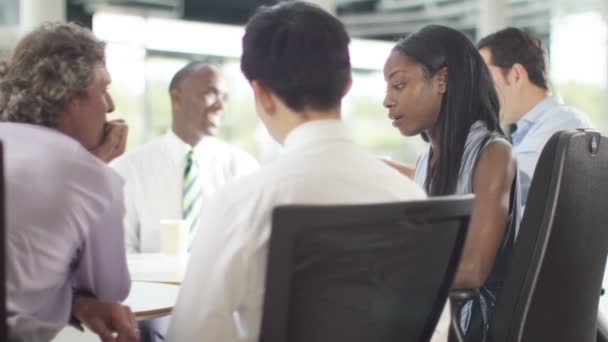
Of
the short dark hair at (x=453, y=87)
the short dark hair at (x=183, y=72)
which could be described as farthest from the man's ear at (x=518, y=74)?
the short dark hair at (x=183, y=72)

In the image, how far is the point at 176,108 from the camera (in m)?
3.43

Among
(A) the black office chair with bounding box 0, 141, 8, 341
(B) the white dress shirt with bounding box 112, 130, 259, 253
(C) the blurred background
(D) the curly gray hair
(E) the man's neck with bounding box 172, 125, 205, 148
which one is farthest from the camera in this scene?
(C) the blurred background

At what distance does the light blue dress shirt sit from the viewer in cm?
314

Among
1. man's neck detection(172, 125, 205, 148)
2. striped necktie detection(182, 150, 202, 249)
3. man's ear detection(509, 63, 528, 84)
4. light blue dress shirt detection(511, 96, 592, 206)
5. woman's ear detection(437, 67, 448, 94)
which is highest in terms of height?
woman's ear detection(437, 67, 448, 94)

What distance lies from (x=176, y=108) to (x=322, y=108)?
218 centimetres

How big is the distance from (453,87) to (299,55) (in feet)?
2.99

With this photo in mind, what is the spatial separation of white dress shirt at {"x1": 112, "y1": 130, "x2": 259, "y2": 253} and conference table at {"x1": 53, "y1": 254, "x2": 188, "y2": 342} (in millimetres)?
592

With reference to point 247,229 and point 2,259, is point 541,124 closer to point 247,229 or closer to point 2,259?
point 247,229

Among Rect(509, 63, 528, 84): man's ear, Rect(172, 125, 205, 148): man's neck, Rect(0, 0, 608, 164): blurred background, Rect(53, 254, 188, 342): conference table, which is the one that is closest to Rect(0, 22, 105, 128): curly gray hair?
Rect(53, 254, 188, 342): conference table

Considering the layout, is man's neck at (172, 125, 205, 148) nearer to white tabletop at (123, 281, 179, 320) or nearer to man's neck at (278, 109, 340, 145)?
white tabletop at (123, 281, 179, 320)

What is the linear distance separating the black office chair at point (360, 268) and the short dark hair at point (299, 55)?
0.28 m

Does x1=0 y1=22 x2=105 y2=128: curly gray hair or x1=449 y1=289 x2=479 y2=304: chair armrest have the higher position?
x1=0 y1=22 x2=105 y2=128: curly gray hair

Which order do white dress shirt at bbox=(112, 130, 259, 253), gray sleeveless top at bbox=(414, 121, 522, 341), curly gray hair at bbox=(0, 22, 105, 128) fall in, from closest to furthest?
curly gray hair at bbox=(0, 22, 105, 128), gray sleeveless top at bbox=(414, 121, 522, 341), white dress shirt at bbox=(112, 130, 259, 253)

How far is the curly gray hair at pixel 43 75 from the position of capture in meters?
1.44
